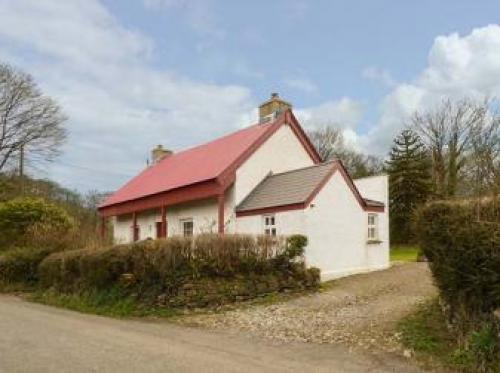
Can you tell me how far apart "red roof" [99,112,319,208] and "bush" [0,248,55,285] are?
6.24 metres

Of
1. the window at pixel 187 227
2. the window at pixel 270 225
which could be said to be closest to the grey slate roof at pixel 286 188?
the window at pixel 270 225

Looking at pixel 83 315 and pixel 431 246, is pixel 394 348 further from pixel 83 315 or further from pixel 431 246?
pixel 83 315

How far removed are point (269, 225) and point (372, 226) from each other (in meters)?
5.07

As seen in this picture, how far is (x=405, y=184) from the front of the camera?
4038cm

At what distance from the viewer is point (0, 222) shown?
2828 centimetres

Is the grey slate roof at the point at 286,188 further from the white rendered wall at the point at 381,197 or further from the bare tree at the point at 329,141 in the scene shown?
A: the bare tree at the point at 329,141

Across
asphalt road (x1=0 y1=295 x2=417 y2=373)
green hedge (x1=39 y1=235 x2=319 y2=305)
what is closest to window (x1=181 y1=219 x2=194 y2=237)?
green hedge (x1=39 y1=235 x2=319 y2=305)

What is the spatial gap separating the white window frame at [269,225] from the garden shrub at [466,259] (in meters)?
11.1

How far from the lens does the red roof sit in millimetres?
23844

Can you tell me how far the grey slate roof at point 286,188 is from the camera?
20500 mm

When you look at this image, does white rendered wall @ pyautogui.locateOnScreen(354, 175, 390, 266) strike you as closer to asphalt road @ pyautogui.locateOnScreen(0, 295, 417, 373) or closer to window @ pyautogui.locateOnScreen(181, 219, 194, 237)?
window @ pyautogui.locateOnScreen(181, 219, 194, 237)

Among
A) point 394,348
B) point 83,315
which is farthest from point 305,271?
point 394,348

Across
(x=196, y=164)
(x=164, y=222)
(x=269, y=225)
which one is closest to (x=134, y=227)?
(x=164, y=222)

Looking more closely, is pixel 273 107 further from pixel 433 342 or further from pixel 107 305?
pixel 433 342
